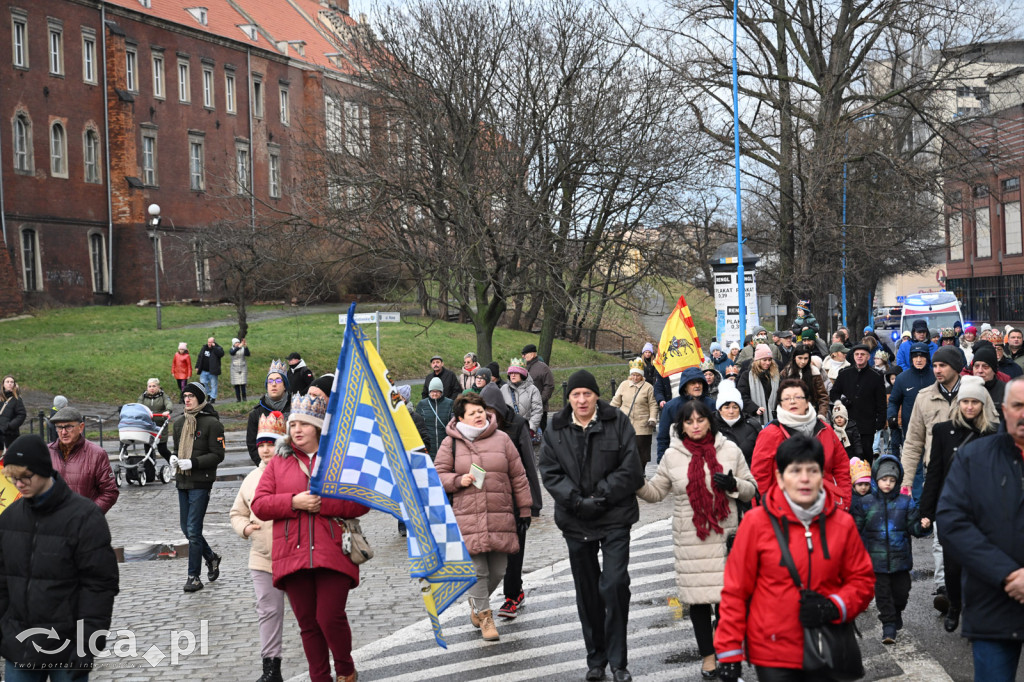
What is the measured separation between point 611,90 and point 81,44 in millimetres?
32662

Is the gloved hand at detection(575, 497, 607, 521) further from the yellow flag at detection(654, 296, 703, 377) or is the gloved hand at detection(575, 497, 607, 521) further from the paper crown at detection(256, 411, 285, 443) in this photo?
the yellow flag at detection(654, 296, 703, 377)

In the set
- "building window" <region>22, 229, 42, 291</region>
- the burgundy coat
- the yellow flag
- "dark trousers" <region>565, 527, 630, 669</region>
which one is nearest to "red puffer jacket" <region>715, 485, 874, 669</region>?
"dark trousers" <region>565, 527, 630, 669</region>

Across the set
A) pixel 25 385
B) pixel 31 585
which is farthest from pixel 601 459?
pixel 25 385

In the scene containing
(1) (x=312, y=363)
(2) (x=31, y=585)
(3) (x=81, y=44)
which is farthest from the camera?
(3) (x=81, y=44)

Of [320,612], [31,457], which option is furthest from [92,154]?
[31,457]

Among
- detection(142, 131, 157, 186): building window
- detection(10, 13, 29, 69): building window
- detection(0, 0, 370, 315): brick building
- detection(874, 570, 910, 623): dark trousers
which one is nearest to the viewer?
detection(874, 570, 910, 623): dark trousers

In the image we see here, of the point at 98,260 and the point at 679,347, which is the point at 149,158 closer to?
the point at 98,260

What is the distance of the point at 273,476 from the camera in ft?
23.5

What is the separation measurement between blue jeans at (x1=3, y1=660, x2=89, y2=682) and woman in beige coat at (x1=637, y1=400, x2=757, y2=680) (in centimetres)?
361

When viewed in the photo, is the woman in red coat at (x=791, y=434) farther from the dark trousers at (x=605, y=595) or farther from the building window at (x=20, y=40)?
the building window at (x=20, y=40)

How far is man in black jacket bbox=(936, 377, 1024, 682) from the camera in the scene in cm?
534

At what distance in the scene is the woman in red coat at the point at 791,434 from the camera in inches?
309

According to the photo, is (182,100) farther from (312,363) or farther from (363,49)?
(363,49)

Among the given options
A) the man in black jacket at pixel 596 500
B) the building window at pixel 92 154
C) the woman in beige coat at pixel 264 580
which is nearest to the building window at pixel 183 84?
the building window at pixel 92 154
